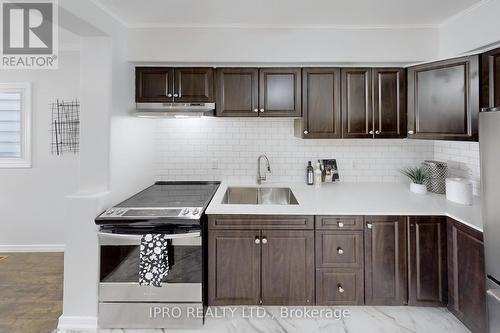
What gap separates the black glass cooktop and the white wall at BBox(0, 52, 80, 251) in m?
1.40

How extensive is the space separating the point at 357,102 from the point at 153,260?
2.37 meters

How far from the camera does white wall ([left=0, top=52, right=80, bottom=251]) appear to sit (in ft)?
11.2

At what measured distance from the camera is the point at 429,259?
2133mm

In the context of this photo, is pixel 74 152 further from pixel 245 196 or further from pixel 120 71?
pixel 245 196

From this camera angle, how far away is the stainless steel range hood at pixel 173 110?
2.60m

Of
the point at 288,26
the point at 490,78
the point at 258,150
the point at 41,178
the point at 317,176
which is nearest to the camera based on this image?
the point at 490,78

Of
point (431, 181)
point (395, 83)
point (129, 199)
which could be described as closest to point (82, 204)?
point (129, 199)

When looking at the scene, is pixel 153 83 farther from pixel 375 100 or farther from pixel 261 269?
pixel 375 100

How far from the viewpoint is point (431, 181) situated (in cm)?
274

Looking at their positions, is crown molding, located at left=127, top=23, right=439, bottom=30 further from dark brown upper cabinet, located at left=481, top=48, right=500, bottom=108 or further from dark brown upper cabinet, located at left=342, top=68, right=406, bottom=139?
dark brown upper cabinet, located at left=481, top=48, right=500, bottom=108

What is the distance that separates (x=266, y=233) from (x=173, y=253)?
0.74 meters

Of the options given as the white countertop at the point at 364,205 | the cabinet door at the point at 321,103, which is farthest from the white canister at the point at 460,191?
the cabinet door at the point at 321,103

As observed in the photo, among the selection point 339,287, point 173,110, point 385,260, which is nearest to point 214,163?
point 173,110

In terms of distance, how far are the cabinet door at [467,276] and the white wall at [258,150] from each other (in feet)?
3.84
